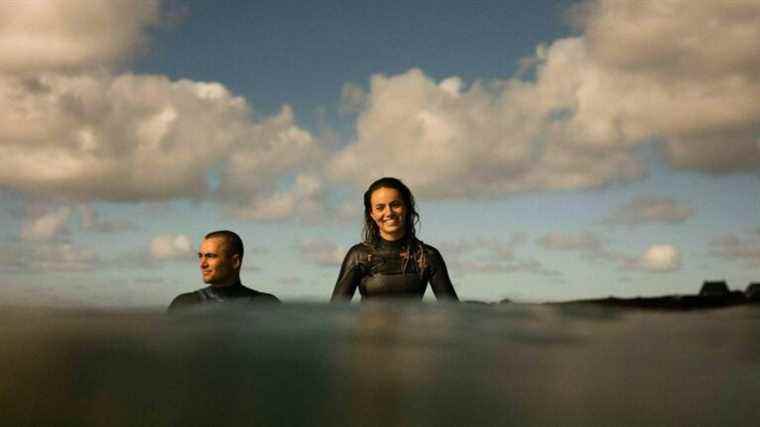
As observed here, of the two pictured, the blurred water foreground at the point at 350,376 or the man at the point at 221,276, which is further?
the man at the point at 221,276

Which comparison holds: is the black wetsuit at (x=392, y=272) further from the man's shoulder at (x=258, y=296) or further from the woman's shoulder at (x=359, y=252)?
the man's shoulder at (x=258, y=296)

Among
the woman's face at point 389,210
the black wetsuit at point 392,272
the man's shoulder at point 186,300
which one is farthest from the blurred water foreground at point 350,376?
the woman's face at point 389,210

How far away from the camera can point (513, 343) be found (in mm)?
6062

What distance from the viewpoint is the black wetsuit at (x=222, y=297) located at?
24.0 ft

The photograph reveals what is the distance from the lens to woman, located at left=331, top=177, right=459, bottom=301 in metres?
8.62

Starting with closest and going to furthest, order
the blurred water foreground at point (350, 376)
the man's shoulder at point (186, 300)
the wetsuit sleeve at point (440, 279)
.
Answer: the blurred water foreground at point (350, 376)
the man's shoulder at point (186, 300)
the wetsuit sleeve at point (440, 279)

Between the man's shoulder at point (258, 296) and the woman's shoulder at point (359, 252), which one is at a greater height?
the woman's shoulder at point (359, 252)

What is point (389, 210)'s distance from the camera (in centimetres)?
859

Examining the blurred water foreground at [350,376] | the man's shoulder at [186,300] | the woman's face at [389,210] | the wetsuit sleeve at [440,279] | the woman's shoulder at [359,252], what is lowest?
the blurred water foreground at [350,376]

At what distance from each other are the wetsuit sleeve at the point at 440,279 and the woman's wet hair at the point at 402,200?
0.34 m

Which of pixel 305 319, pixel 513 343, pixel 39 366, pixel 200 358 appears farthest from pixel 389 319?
pixel 39 366

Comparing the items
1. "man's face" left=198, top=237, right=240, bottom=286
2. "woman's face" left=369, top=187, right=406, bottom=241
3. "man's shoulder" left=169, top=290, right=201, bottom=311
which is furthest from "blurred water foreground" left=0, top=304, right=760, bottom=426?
"woman's face" left=369, top=187, right=406, bottom=241

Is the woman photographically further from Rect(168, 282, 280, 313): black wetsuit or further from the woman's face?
Rect(168, 282, 280, 313): black wetsuit

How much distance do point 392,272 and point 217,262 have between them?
2.04 meters
